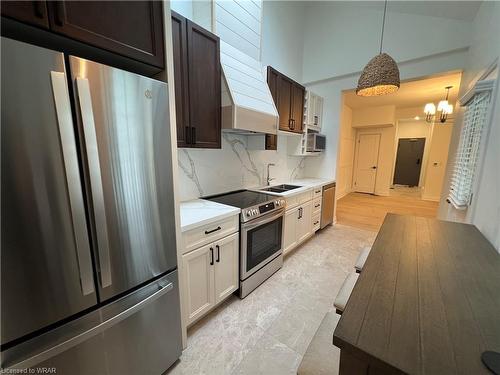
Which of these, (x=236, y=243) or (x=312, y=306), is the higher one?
(x=236, y=243)

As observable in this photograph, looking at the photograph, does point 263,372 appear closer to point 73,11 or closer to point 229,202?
point 229,202

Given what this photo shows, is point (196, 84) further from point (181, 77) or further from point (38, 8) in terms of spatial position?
point (38, 8)

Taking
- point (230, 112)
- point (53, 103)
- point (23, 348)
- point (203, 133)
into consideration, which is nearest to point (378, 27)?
point (230, 112)

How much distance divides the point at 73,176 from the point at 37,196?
134 mm

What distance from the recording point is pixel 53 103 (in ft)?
2.69

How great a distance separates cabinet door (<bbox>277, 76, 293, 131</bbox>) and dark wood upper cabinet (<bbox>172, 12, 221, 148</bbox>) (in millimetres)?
1220

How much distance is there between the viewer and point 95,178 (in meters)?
0.94

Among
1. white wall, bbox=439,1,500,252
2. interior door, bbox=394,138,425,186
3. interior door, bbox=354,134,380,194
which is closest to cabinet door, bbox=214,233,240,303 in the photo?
white wall, bbox=439,1,500,252

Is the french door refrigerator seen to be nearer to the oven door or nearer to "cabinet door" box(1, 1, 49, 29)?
"cabinet door" box(1, 1, 49, 29)

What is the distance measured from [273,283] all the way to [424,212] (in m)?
4.70

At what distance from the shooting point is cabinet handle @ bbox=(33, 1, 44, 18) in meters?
0.81

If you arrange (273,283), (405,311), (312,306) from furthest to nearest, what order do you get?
(273,283) → (312,306) → (405,311)

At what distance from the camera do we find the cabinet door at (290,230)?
2.73 metres

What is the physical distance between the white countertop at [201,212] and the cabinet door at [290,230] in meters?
1.05
